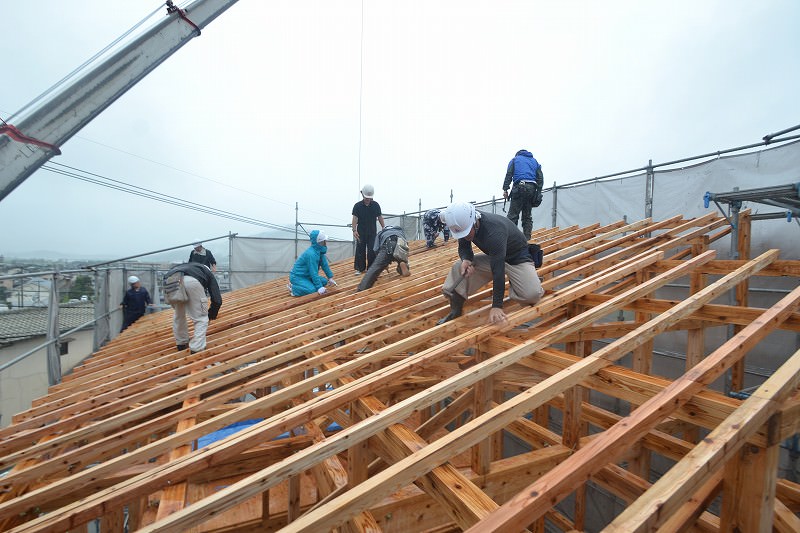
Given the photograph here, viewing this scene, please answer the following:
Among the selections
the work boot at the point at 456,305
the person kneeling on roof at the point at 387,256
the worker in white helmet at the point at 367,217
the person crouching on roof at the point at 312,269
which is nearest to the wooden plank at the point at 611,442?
the work boot at the point at 456,305

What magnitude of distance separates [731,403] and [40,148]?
691 cm

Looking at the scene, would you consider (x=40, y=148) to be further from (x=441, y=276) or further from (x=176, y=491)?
(x=441, y=276)

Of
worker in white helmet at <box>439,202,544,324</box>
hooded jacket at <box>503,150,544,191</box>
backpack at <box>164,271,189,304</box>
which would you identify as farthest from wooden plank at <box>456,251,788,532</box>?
backpack at <box>164,271,189,304</box>

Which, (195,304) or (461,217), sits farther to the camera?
(195,304)

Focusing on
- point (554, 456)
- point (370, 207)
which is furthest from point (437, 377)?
point (370, 207)

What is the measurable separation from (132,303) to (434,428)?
10.4 meters

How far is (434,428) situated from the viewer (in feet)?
10.1

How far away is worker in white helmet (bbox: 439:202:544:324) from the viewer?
3.36 metres

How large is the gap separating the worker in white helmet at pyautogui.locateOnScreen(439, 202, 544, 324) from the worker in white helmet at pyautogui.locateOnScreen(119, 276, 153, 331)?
9909mm

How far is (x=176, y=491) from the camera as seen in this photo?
217cm

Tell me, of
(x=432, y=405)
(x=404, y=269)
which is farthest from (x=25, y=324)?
(x=432, y=405)

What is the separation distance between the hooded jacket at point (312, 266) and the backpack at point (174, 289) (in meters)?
2.25

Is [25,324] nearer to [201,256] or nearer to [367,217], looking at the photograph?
[201,256]

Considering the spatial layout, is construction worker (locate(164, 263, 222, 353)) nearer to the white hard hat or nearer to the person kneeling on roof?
the person kneeling on roof
